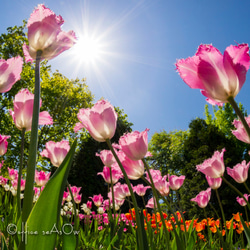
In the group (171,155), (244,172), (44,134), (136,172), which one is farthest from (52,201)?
(171,155)

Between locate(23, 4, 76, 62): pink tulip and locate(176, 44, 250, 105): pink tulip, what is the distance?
0.44 metres

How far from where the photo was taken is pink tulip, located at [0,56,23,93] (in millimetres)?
954

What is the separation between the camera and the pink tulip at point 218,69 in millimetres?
758

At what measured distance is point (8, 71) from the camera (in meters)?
0.96

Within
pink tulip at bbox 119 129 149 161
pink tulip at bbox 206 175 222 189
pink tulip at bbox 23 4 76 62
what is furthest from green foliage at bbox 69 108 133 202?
pink tulip at bbox 23 4 76 62

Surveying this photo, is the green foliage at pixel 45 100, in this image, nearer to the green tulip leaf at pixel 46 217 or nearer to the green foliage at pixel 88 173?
the green foliage at pixel 88 173

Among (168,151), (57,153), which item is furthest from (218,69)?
(168,151)

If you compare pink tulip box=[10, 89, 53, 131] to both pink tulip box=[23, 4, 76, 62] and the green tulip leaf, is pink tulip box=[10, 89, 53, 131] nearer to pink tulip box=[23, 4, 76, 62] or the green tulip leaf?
pink tulip box=[23, 4, 76, 62]

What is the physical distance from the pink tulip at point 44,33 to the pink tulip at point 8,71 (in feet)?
0.71

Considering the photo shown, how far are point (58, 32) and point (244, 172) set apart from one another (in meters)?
1.76

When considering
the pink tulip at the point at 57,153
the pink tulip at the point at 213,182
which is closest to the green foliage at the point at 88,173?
the pink tulip at the point at 213,182

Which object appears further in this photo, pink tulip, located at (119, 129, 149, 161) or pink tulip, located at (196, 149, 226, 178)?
pink tulip, located at (196, 149, 226, 178)

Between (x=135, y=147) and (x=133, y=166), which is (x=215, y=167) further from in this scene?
(x=135, y=147)

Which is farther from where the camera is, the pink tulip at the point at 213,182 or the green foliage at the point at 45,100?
the green foliage at the point at 45,100
